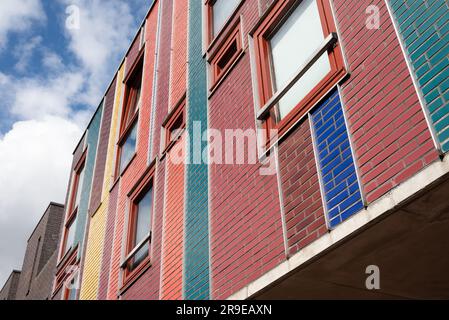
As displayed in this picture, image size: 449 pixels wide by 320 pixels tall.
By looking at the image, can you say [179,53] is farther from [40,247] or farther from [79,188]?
[40,247]

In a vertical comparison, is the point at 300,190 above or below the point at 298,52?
below

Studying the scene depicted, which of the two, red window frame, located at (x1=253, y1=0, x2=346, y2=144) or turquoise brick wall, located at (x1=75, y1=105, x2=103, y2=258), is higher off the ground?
turquoise brick wall, located at (x1=75, y1=105, x2=103, y2=258)

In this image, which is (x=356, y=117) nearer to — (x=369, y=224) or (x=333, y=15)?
(x=369, y=224)

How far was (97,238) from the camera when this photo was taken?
11.6 m

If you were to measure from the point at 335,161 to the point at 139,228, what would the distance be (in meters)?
5.90

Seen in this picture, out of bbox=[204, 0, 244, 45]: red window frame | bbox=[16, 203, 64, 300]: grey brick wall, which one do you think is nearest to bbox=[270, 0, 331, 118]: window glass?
bbox=[204, 0, 244, 45]: red window frame

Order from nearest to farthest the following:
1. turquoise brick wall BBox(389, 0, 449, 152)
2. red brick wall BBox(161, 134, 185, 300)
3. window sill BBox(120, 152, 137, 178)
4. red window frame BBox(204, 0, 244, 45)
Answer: turquoise brick wall BBox(389, 0, 449, 152)
red brick wall BBox(161, 134, 185, 300)
red window frame BBox(204, 0, 244, 45)
window sill BBox(120, 152, 137, 178)

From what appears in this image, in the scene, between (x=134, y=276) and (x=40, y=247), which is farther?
(x=40, y=247)

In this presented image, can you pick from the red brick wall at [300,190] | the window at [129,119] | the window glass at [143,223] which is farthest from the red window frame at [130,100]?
the red brick wall at [300,190]

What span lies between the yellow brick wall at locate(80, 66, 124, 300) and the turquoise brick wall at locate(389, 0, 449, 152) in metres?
8.14

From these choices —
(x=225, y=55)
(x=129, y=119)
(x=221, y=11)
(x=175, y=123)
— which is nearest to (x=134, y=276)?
(x=175, y=123)

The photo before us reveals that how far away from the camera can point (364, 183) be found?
434cm

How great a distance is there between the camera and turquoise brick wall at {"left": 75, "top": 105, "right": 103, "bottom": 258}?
1328cm

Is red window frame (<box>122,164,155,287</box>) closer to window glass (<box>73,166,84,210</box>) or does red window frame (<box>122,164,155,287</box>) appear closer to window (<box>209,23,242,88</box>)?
window (<box>209,23,242,88</box>)
